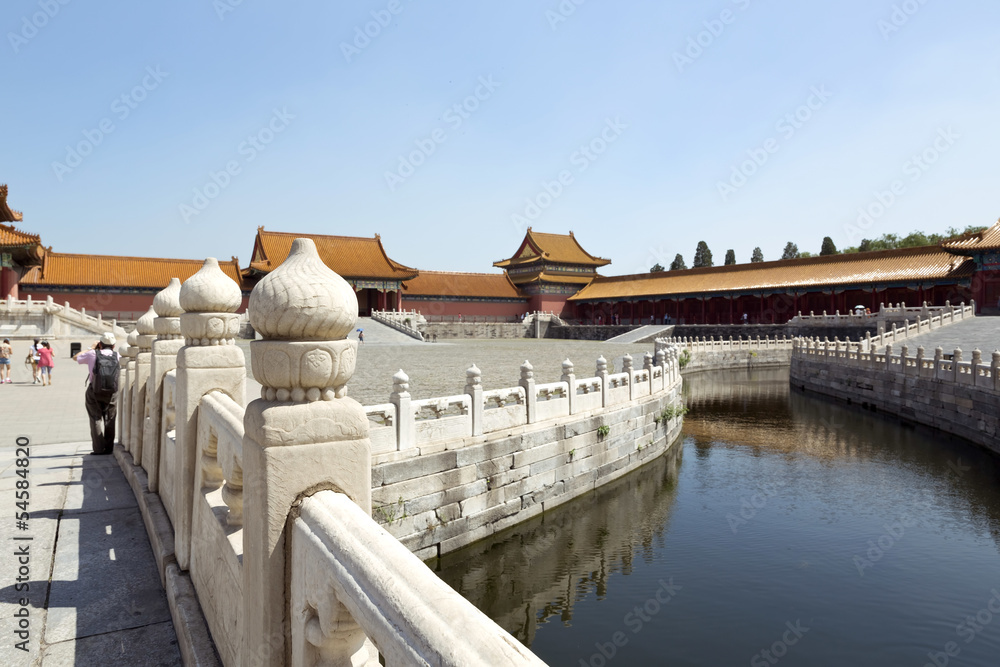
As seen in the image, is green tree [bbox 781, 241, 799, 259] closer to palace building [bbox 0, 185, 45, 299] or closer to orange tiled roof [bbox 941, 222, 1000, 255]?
orange tiled roof [bbox 941, 222, 1000, 255]

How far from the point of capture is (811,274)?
3856cm

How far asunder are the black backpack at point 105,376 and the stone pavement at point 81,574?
78cm

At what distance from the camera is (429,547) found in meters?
7.73

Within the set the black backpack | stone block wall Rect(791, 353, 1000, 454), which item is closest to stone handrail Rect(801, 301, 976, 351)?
stone block wall Rect(791, 353, 1000, 454)

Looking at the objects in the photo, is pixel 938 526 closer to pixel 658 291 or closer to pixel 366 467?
pixel 366 467

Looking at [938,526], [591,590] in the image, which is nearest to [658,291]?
[938,526]

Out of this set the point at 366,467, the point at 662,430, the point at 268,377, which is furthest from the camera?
the point at 662,430

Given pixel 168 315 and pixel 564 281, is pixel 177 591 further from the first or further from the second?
pixel 564 281

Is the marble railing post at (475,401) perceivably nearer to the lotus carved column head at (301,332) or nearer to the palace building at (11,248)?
the lotus carved column head at (301,332)

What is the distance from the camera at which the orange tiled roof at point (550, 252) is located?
180 feet

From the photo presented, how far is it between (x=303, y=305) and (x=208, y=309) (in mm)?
2166

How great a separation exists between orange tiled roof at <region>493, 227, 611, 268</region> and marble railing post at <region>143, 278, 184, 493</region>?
161 ft

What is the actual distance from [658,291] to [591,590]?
40040mm

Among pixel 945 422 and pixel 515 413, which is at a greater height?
pixel 515 413
